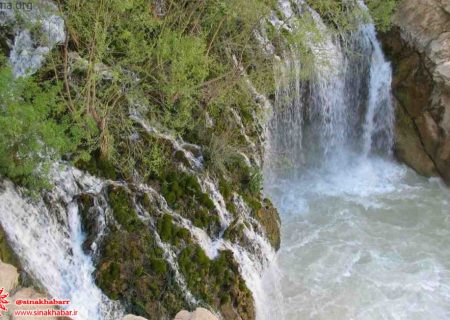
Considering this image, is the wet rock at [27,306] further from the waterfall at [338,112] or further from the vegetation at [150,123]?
the waterfall at [338,112]

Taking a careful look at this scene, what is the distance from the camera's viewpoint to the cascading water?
7090mm

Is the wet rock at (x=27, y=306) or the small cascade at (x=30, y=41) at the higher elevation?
the small cascade at (x=30, y=41)

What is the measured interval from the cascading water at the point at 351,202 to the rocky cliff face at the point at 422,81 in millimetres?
249

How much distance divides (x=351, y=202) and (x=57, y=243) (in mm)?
6044

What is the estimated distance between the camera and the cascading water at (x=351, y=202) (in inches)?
279

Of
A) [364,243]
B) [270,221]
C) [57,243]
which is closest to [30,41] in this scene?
[57,243]

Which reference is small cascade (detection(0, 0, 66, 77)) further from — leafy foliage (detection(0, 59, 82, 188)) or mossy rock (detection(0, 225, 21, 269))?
mossy rock (detection(0, 225, 21, 269))

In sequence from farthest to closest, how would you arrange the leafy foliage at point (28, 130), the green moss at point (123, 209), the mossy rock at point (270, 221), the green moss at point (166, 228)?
the mossy rock at point (270, 221) → the green moss at point (166, 228) → the green moss at point (123, 209) → the leafy foliage at point (28, 130)

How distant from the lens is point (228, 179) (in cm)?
671

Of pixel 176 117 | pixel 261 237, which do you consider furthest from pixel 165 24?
pixel 261 237

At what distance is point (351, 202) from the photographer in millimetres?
9320

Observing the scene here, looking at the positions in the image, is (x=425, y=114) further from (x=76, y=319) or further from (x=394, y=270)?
(x=76, y=319)

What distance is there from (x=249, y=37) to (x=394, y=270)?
13.4 ft

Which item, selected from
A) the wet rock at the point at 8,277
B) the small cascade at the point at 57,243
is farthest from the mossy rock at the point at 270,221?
the wet rock at the point at 8,277
